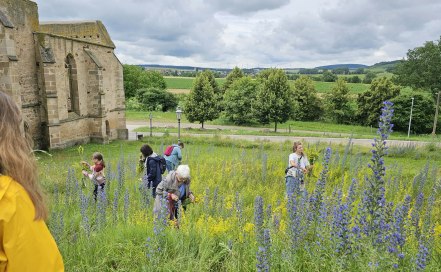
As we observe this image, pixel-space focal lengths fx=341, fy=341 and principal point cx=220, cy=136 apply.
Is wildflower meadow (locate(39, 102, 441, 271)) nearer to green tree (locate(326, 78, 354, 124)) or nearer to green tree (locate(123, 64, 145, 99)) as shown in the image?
green tree (locate(326, 78, 354, 124))

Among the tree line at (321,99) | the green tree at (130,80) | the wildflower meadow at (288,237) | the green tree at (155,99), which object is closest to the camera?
the wildflower meadow at (288,237)

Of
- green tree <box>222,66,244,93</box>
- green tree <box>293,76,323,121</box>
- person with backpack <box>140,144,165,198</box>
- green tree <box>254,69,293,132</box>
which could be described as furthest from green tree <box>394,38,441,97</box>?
person with backpack <box>140,144,165,198</box>

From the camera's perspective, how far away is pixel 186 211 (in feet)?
21.1

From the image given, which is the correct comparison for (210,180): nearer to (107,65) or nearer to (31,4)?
(31,4)

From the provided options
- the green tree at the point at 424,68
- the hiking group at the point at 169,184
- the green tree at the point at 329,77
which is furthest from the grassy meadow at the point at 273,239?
the green tree at the point at 329,77

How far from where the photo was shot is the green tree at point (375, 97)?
4541 cm

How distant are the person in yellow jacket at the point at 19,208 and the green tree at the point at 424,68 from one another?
51.3 meters

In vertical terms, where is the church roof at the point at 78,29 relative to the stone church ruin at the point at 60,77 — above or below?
above

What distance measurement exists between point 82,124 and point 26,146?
23174mm

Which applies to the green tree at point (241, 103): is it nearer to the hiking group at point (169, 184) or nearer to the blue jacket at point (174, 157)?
the blue jacket at point (174, 157)

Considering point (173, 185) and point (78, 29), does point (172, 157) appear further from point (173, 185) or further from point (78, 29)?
point (78, 29)

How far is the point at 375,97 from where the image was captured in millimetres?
45781

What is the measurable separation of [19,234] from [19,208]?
4.9 inches

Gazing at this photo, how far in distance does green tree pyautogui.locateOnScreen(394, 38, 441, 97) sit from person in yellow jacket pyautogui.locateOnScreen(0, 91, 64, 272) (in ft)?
168
